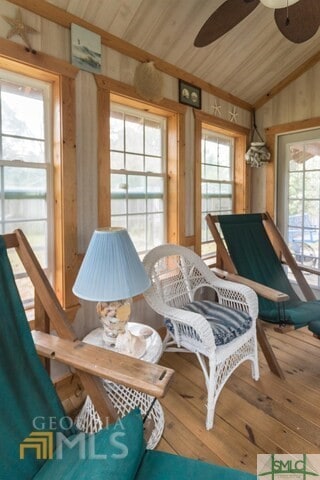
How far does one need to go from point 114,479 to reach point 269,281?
195cm

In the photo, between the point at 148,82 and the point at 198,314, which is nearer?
the point at 198,314

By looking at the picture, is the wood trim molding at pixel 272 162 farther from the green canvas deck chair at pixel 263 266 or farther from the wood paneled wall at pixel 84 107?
the wood paneled wall at pixel 84 107

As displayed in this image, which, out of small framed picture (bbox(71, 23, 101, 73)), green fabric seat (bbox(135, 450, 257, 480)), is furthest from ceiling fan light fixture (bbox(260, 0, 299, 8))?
green fabric seat (bbox(135, 450, 257, 480))

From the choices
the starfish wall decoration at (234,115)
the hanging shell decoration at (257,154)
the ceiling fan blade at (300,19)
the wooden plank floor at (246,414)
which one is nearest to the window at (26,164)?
the wooden plank floor at (246,414)

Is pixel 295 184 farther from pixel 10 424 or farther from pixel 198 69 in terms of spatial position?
pixel 10 424

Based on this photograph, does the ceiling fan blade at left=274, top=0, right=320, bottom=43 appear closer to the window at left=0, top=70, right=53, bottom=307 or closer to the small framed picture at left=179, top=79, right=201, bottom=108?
the small framed picture at left=179, top=79, right=201, bottom=108

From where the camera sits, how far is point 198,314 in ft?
5.50

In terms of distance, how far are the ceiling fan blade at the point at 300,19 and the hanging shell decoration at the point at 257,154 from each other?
61.9 inches

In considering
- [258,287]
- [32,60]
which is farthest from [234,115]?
[32,60]

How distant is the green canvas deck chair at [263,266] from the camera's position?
2.01 meters

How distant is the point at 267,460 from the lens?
1387 millimetres

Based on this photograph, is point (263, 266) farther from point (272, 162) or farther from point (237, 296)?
point (272, 162)

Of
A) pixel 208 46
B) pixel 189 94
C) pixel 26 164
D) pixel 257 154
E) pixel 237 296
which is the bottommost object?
pixel 237 296

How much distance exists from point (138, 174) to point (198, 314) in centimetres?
124
